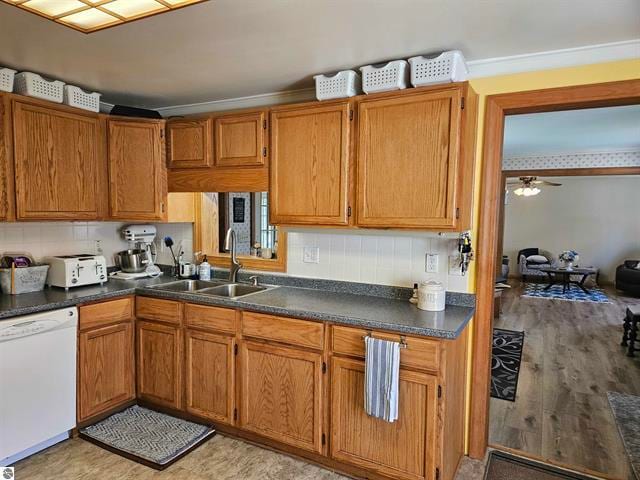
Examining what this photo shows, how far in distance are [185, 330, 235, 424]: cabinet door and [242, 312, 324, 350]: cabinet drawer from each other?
7.2 inches

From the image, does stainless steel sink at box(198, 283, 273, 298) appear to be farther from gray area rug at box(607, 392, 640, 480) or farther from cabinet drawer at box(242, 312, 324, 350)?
gray area rug at box(607, 392, 640, 480)

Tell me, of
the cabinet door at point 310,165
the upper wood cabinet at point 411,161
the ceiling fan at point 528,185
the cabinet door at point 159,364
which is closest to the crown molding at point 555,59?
the upper wood cabinet at point 411,161

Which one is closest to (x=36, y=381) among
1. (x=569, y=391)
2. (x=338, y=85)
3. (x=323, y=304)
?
(x=323, y=304)

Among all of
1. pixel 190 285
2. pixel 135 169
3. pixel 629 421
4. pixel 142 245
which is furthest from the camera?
pixel 142 245

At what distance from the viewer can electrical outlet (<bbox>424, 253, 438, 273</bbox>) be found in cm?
259

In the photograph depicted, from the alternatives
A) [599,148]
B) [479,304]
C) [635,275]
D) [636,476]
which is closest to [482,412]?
[479,304]

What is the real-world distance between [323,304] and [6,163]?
210 cm

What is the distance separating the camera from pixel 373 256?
280cm

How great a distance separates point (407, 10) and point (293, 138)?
105 centimetres

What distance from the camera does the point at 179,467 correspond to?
2381mm

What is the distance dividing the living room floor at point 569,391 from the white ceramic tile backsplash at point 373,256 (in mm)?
1204

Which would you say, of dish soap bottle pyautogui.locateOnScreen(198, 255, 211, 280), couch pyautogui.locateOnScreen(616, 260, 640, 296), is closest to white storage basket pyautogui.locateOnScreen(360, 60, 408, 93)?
dish soap bottle pyautogui.locateOnScreen(198, 255, 211, 280)

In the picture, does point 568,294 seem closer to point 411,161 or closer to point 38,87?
point 411,161

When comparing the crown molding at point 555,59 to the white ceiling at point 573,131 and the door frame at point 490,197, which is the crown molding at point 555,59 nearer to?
the door frame at point 490,197
